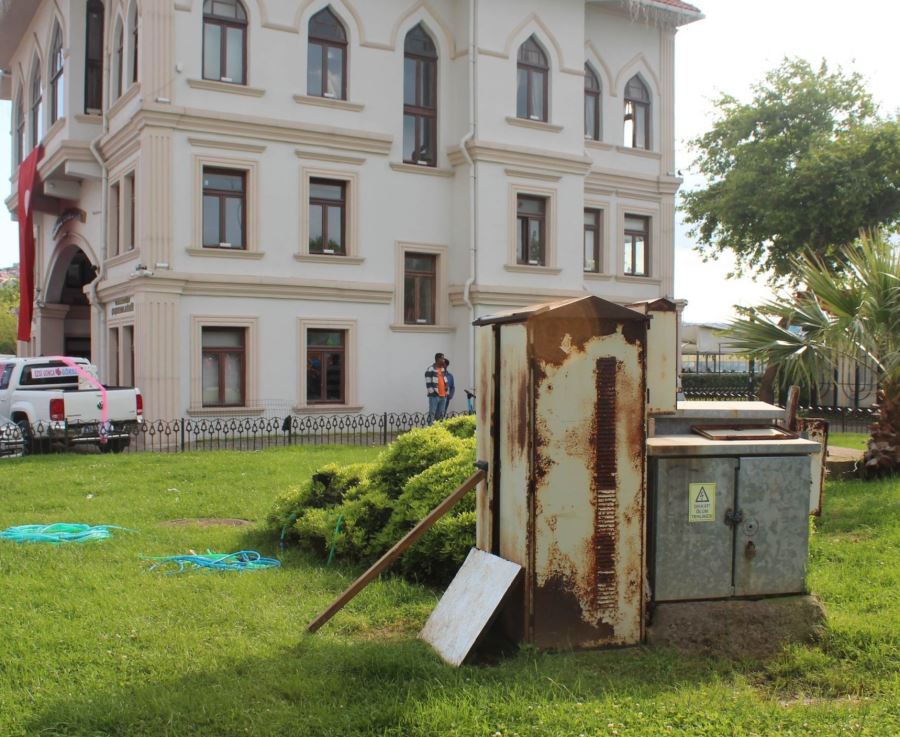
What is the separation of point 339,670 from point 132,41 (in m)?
20.8

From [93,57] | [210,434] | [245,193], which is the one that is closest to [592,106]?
[245,193]

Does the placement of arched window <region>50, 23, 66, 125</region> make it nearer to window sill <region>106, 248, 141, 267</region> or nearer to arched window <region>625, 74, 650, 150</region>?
window sill <region>106, 248, 141, 267</region>

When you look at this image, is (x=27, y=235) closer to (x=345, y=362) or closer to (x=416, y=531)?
(x=345, y=362)

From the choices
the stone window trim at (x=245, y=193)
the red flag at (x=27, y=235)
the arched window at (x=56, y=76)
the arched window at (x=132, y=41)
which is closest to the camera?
the stone window trim at (x=245, y=193)

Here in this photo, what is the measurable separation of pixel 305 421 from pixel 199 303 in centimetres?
357

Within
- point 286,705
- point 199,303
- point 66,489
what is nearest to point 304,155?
point 199,303

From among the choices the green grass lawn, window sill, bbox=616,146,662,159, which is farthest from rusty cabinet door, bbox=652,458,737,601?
window sill, bbox=616,146,662,159

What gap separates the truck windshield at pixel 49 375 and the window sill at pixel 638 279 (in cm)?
1558

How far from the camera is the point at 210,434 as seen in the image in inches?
766

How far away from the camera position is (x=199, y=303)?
20891mm

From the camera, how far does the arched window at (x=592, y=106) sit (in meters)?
27.2

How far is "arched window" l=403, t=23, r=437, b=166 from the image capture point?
24047 mm

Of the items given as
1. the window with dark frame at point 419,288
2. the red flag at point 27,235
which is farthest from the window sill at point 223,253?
the red flag at point 27,235

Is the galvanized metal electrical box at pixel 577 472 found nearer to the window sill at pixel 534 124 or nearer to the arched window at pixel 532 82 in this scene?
the window sill at pixel 534 124
